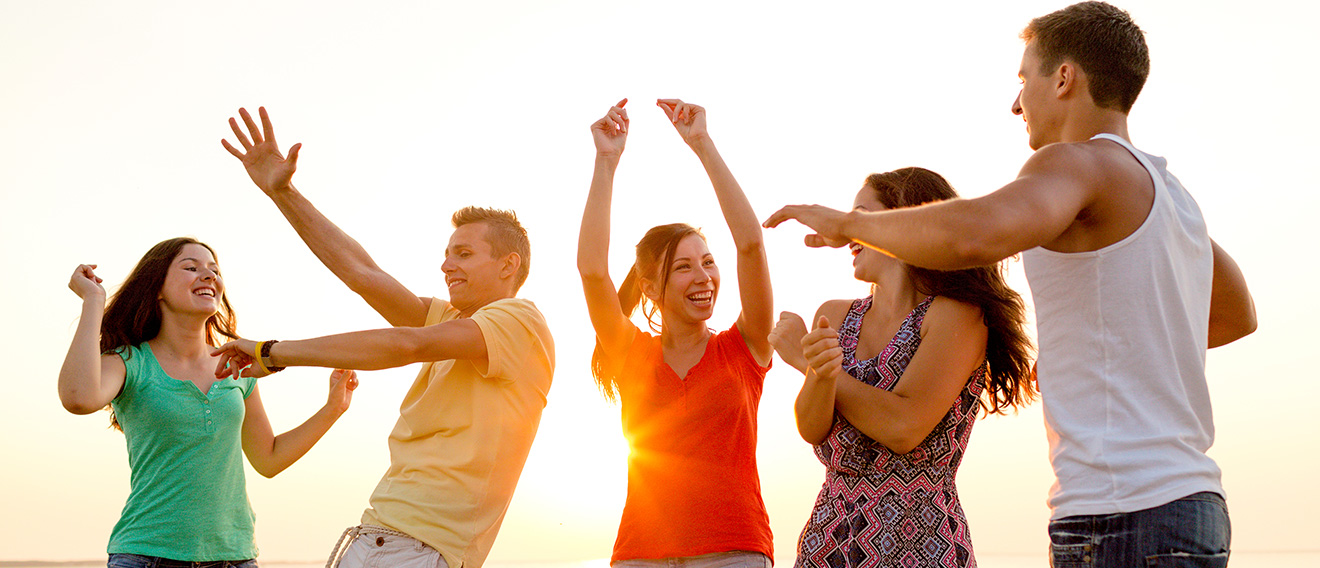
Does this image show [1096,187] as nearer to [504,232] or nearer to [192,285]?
[504,232]

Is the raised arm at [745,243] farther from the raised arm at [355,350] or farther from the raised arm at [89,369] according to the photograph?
the raised arm at [89,369]

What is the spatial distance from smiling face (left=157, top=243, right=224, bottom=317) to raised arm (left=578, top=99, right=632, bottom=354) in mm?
2166

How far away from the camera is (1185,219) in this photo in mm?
2479

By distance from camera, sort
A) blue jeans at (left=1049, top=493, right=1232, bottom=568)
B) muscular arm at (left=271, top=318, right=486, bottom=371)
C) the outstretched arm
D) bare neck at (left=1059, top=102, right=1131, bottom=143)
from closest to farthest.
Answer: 1. the outstretched arm
2. blue jeans at (left=1049, top=493, right=1232, bottom=568)
3. bare neck at (left=1059, top=102, right=1131, bottom=143)
4. muscular arm at (left=271, top=318, right=486, bottom=371)

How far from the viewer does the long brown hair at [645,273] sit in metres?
4.64

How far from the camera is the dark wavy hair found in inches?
191

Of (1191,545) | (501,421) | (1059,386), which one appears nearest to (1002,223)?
(1059,386)

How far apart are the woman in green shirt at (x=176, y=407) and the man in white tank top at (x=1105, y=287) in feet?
11.0

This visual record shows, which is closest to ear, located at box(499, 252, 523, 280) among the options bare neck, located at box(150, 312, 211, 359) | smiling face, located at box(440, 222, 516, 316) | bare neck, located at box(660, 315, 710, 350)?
smiling face, located at box(440, 222, 516, 316)

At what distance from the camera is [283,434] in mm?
5191

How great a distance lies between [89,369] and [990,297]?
404 cm

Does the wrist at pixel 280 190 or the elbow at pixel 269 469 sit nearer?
the wrist at pixel 280 190

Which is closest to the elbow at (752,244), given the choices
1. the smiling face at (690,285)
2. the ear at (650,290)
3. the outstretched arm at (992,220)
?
the smiling face at (690,285)

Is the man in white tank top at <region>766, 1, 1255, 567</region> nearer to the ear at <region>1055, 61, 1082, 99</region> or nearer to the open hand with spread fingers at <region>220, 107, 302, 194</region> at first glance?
the ear at <region>1055, 61, 1082, 99</region>
